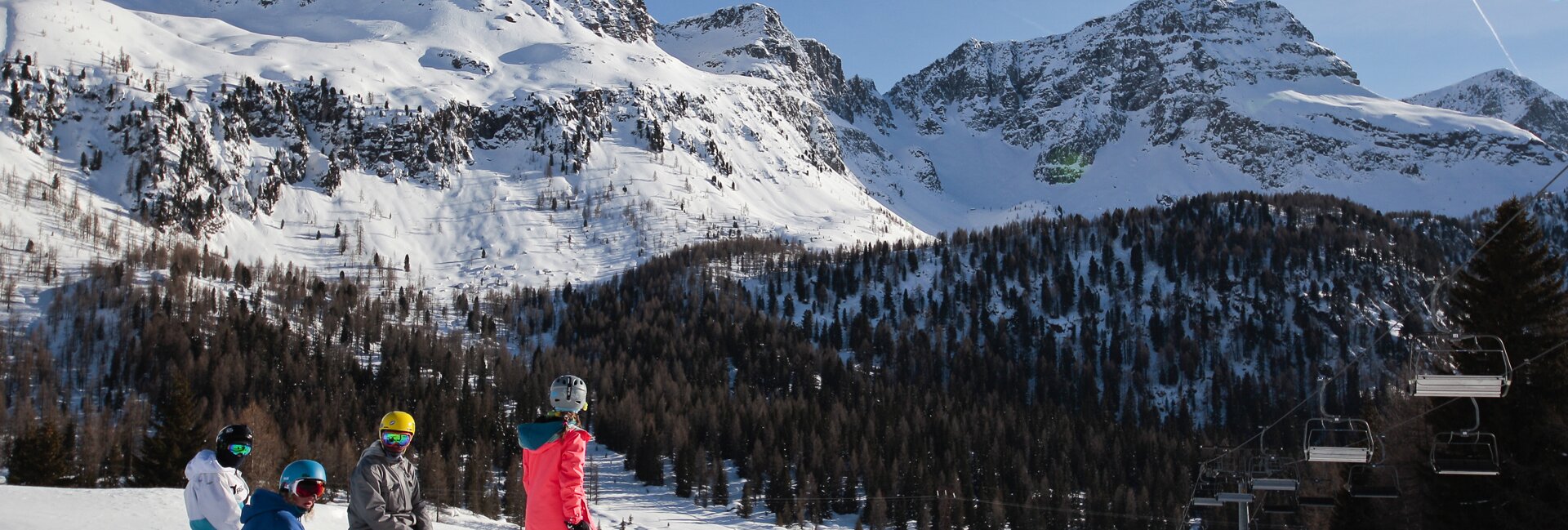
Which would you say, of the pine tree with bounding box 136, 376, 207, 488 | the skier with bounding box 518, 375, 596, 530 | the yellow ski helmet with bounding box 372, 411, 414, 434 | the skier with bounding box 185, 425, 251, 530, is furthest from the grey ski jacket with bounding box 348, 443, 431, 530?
the pine tree with bounding box 136, 376, 207, 488

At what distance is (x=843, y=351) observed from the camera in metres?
196

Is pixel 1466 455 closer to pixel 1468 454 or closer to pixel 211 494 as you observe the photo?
pixel 1468 454

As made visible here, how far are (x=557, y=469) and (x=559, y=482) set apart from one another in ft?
0.56

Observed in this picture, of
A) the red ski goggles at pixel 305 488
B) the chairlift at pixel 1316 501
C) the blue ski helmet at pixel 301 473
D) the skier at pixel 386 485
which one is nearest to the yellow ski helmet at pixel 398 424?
the skier at pixel 386 485

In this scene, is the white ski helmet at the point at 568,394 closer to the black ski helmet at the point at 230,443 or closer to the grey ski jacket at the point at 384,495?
the grey ski jacket at the point at 384,495

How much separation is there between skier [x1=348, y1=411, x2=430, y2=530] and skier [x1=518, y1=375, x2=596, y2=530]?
138cm

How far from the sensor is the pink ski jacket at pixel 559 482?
1374 centimetres

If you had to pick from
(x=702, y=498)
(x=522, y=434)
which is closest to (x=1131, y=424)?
(x=702, y=498)

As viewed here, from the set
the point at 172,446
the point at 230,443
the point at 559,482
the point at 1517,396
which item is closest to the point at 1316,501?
the point at 1517,396

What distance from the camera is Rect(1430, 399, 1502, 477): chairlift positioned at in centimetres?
2169

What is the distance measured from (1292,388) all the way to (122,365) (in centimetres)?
17720

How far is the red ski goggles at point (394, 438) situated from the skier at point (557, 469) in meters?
1.34

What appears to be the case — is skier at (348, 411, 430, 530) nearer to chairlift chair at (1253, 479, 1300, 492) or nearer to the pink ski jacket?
the pink ski jacket

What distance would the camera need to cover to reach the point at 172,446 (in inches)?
2822
